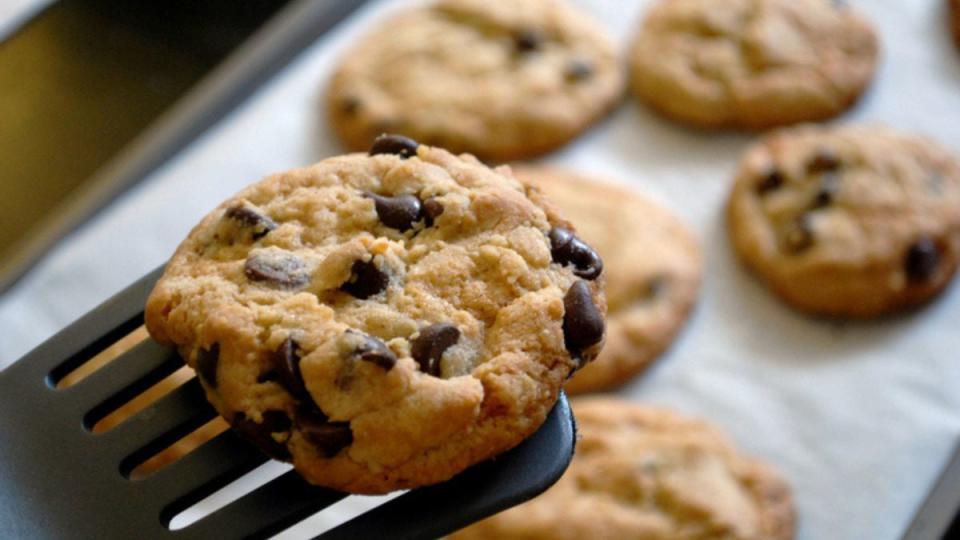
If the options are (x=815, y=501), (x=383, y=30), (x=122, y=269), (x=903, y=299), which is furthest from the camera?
(x=383, y=30)

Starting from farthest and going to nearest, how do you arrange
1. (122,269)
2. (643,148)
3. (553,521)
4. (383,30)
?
(383,30) → (643,148) → (122,269) → (553,521)

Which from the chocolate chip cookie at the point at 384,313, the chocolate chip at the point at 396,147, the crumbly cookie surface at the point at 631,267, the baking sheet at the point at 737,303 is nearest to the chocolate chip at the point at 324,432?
the chocolate chip cookie at the point at 384,313

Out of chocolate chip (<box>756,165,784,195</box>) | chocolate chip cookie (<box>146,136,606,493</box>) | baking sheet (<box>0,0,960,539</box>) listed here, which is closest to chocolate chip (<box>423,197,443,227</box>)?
chocolate chip cookie (<box>146,136,606,493</box>)

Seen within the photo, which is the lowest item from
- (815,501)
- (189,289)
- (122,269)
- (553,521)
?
(815,501)

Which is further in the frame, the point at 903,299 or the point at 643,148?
the point at 643,148

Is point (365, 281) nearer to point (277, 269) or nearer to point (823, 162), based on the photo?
point (277, 269)

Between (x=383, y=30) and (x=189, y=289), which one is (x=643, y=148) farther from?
(x=189, y=289)

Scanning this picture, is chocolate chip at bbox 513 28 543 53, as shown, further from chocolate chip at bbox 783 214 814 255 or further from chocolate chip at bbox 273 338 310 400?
chocolate chip at bbox 273 338 310 400

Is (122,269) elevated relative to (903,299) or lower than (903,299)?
elevated

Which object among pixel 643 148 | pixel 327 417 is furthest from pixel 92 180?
pixel 327 417
